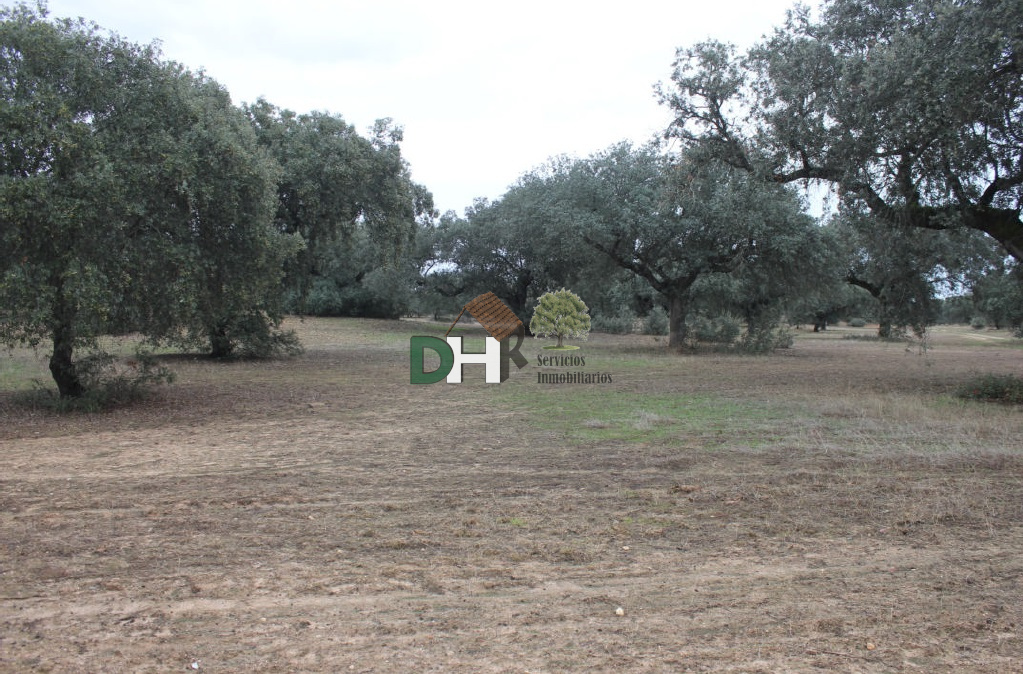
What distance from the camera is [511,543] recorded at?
182 inches

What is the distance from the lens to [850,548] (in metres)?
4.51

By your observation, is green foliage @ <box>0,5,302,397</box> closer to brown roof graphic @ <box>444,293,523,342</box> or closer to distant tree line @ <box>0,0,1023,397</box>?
distant tree line @ <box>0,0,1023,397</box>

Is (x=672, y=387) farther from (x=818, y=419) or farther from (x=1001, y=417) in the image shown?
(x=1001, y=417)

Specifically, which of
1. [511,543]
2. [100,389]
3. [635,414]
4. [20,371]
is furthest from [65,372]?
[511,543]

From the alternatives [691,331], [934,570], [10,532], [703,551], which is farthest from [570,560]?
[691,331]

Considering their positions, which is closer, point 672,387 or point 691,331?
point 672,387

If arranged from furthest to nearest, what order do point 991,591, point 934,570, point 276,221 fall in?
point 276,221 < point 934,570 < point 991,591

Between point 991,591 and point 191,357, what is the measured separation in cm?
1992

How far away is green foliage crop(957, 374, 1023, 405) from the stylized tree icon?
633 inches

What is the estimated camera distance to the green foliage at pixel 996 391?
11.7m

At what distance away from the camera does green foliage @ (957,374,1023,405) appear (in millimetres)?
11719

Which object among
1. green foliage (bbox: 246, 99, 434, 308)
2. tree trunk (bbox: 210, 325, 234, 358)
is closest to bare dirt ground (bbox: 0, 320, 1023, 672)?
tree trunk (bbox: 210, 325, 234, 358)

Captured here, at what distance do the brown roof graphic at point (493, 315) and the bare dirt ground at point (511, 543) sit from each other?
18179mm

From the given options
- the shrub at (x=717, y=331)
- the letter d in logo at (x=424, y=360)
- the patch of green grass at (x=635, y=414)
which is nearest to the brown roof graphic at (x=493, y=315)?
the letter d in logo at (x=424, y=360)
